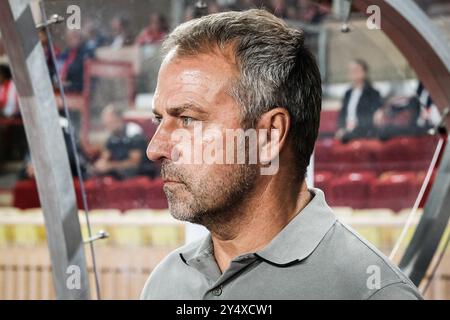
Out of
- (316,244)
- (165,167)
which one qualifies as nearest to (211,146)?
(165,167)

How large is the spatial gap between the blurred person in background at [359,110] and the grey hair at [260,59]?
1176 millimetres

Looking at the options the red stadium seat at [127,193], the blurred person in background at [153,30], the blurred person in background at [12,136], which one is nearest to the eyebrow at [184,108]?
the red stadium seat at [127,193]

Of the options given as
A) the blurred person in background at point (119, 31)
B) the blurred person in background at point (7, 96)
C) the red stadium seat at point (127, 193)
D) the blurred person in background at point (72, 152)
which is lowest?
the blurred person in background at point (7, 96)

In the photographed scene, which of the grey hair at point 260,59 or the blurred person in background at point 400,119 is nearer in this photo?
the grey hair at point 260,59

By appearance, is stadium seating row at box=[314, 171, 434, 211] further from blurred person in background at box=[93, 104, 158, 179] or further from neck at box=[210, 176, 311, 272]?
neck at box=[210, 176, 311, 272]

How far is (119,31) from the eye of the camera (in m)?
1.92

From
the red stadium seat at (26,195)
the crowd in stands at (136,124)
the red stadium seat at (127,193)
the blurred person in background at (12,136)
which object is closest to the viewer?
the crowd in stands at (136,124)

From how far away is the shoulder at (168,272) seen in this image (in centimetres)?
99

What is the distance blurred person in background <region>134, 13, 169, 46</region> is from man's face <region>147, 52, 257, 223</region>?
1072 millimetres

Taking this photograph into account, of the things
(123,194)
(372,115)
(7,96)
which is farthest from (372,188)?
A: (7,96)

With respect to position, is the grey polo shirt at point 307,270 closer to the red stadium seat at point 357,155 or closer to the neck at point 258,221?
the neck at point 258,221

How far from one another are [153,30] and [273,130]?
54.9 inches
